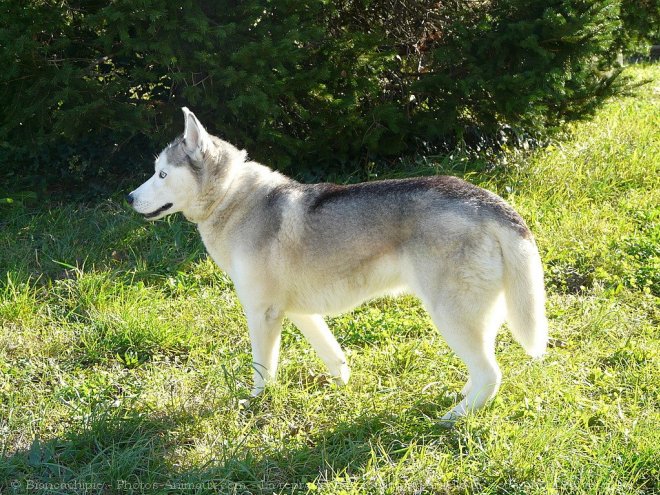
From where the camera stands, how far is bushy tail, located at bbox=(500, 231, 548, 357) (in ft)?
11.7

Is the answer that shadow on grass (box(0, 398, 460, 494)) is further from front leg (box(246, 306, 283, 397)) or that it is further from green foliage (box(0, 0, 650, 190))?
green foliage (box(0, 0, 650, 190))

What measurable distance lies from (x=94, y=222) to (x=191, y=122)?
260 cm

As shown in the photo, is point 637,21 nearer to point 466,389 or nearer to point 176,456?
point 466,389

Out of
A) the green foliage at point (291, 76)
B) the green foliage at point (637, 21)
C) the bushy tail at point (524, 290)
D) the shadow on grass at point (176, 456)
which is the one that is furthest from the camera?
the green foliage at point (637, 21)

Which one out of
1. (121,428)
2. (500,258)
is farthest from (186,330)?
(500,258)

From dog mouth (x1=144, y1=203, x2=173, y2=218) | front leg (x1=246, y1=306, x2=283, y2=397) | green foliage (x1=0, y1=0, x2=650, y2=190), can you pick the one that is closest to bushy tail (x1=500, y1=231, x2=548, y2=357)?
front leg (x1=246, y1=306, x2=283, y2=397)

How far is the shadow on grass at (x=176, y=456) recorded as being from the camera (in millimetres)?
3438

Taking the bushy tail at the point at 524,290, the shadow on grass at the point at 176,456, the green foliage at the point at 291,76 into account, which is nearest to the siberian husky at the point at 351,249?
the bushy tail at the point at 524,290

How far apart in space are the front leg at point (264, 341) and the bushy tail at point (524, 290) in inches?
50.3

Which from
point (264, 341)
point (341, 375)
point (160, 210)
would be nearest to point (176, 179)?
point (160, 210)

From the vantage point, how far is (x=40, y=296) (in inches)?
207

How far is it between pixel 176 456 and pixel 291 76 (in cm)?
365

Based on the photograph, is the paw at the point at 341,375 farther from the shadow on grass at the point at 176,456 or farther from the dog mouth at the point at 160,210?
the dog mouth at the point at 160,210

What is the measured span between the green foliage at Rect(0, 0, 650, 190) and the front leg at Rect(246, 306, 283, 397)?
240 centimetres
